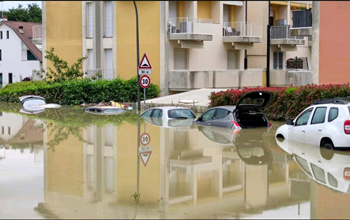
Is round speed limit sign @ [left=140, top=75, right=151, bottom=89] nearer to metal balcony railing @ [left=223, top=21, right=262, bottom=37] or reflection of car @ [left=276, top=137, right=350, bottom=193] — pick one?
reflection of car @ [left=276, top=137, right=350, bottom=193]

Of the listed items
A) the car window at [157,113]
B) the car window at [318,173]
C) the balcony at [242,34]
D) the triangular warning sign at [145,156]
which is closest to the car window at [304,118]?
the car window at [318,173]

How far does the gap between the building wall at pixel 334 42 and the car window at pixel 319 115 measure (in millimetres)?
11143

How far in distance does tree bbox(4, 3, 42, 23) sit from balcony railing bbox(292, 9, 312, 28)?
200ft

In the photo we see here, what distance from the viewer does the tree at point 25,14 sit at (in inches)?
3419

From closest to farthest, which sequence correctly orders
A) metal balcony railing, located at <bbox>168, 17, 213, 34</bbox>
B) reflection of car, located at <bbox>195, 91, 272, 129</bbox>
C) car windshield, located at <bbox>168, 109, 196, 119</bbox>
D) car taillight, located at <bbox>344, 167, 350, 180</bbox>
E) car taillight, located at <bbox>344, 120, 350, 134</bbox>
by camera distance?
1. car taillight, located at <bbox>344, 167, 350, 180</bbox>
2. car taillight, located at <bbox>344, 120, 350, 134</bbox>
3. reflection of car, located at <bbox>195, 91, 272, 129</bbox>
4. car windshield, located at <bbox>168, 109, 196, 119</bbox>
5. metal balcony railing, located at <bbox>168, 17, 213, 34</bbox>

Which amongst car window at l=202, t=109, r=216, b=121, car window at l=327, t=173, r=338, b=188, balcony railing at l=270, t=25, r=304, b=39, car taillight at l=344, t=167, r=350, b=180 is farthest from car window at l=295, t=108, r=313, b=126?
balcony railing at l=270, t=25, r=304, b=39

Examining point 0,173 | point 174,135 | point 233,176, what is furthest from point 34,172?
point 174,135

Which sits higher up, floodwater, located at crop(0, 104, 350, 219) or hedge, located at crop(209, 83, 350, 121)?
hedge, located at crop(209, 83, 350, 121)

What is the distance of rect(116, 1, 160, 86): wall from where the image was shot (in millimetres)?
39750

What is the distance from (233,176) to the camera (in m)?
13.7

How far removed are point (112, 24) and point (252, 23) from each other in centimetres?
1026

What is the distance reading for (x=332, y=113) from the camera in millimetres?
16609

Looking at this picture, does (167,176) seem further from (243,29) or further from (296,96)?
(243,29)

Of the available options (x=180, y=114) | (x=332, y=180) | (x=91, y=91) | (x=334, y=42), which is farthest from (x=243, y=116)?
(x=91, y=91)
